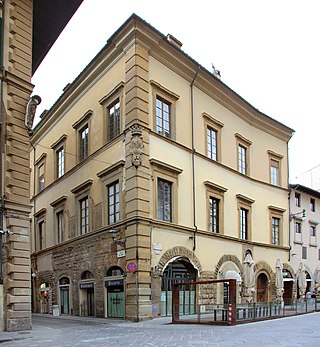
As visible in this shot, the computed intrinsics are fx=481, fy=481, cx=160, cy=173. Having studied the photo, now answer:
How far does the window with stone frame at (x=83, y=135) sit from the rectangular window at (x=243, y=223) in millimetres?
10515

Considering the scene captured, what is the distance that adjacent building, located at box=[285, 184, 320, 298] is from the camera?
35.4 meters

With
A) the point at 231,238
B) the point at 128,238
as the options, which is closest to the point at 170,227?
the point at 128,238

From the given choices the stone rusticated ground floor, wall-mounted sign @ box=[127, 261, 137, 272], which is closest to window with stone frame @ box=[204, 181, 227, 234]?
the stone rusticated ground floor

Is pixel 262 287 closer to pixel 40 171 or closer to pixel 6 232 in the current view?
pixel 40 171

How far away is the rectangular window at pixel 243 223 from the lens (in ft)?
100

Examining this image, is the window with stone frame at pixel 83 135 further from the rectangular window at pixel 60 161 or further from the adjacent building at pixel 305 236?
the adjacent building at pixel 305 236

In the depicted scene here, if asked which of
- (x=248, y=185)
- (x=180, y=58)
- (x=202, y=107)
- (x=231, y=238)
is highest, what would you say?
(x=180, y=58)

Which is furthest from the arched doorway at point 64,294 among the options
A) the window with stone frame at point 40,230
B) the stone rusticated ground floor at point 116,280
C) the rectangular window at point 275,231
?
the rectangular window at point 275,231

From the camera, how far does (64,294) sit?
95.6ft

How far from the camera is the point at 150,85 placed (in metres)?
23.9

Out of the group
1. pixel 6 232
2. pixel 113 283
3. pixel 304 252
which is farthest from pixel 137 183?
pixel 304 252

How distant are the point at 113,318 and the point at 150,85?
11484 mm

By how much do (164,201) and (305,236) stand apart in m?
17.5

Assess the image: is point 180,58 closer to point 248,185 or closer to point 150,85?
point 150,85
